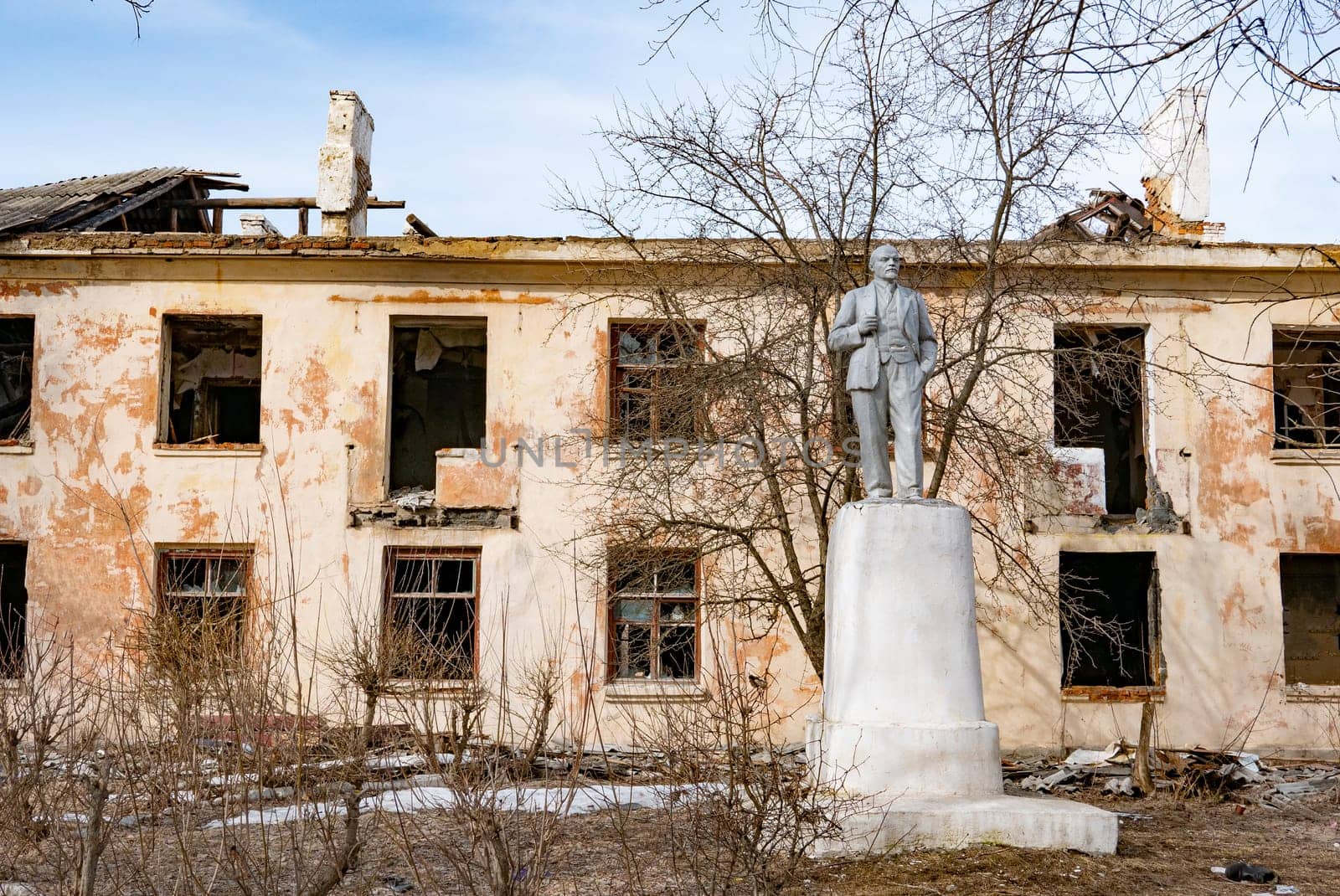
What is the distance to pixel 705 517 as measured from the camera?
1377 centimetres

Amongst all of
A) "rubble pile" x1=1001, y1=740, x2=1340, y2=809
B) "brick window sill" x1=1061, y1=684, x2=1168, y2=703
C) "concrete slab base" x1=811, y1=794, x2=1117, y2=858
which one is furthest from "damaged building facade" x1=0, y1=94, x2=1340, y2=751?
"concrete slab base" x1=811, y1=794, x2=1117, y2=858

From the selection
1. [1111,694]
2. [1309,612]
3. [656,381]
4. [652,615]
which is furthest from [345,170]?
[1309,612]

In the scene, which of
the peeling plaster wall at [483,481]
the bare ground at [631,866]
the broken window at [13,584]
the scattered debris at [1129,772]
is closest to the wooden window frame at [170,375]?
the peeling plaster wall at [483,481]

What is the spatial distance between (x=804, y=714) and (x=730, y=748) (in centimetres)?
966

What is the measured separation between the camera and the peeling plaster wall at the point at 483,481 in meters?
14.9

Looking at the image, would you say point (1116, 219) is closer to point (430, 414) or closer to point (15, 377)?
point (430, 414)

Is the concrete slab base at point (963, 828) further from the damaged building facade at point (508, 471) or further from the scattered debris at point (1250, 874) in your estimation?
the damaged building facade at point (508, 471)

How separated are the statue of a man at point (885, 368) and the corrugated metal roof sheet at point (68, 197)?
37.5ft

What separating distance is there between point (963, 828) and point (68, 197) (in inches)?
590

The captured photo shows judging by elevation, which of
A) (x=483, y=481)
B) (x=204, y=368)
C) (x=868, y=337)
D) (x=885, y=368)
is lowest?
(x=483, y=481)

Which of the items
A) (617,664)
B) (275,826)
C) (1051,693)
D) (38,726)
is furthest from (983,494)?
(38,726)

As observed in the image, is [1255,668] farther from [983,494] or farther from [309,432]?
[309,432]

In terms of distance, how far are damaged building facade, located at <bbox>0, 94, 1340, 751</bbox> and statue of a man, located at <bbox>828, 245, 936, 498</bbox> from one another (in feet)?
21.0

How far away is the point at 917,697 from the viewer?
7.71 metres
